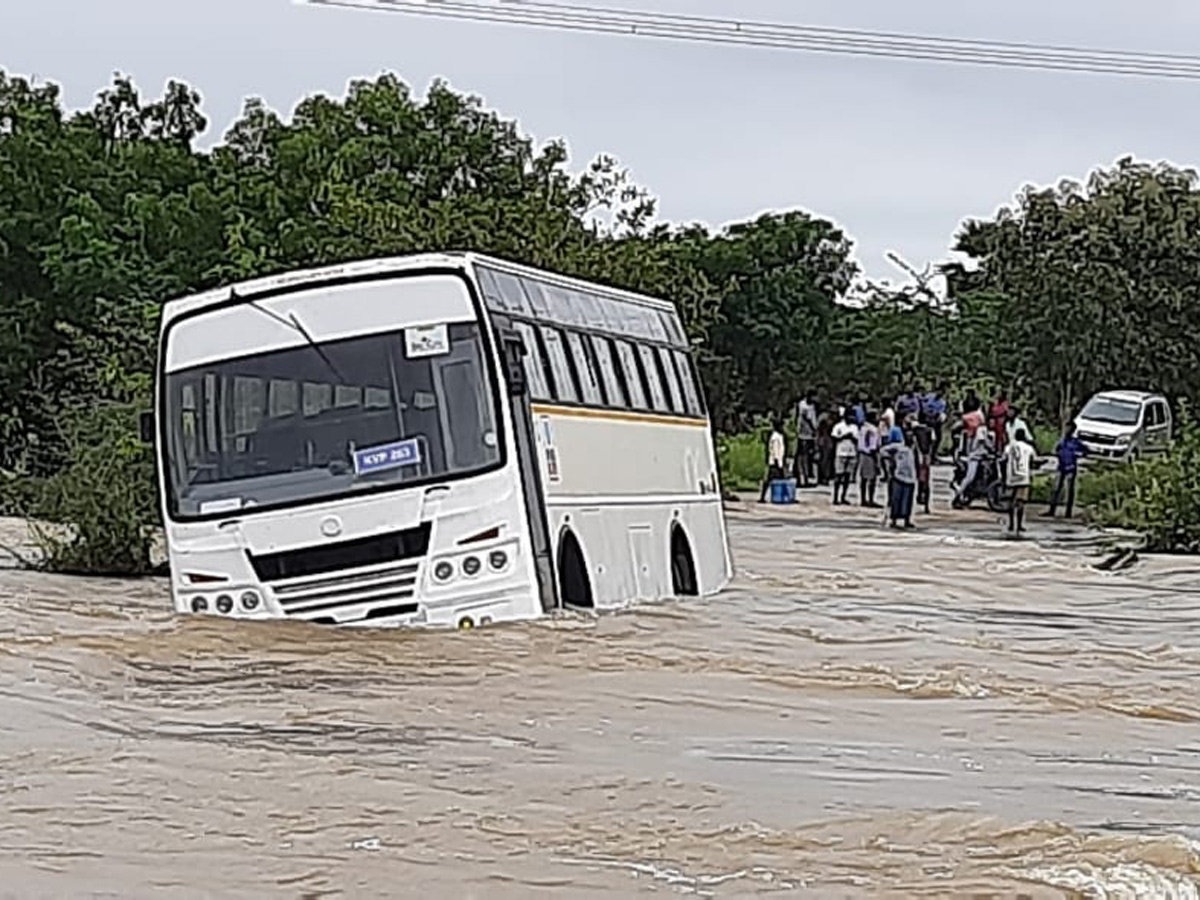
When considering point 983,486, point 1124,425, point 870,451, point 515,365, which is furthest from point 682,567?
point 1124,425

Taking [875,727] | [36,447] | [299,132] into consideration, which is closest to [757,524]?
[36,447]

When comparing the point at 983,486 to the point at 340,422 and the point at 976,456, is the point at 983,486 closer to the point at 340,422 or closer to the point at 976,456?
the point at 976,456

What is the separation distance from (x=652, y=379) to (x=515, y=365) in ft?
17.6

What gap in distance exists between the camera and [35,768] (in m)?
10.6

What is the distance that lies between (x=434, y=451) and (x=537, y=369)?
1584mm

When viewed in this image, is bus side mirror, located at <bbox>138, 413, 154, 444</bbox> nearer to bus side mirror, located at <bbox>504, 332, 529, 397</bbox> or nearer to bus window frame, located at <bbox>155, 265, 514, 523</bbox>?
bus window frame, located at <bbox>155, 265, 514, 523</bbox>

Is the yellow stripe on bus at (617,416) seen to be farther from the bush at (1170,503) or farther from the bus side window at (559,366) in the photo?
the bush at (1170,503)

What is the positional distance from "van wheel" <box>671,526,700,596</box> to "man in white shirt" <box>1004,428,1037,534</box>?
12406 millimetres

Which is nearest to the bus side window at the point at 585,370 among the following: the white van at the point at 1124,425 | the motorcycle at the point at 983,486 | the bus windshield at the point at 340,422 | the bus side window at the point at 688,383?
the bus windshield at the point at 340,422

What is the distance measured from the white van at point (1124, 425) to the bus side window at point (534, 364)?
97.8 ft

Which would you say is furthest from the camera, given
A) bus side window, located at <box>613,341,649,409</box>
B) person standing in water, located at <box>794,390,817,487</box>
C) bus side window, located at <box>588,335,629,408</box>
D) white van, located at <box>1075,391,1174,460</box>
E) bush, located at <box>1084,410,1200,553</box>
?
white van, located at <box>1075,391,1174,460</box>

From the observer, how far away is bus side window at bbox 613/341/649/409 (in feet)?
65.7

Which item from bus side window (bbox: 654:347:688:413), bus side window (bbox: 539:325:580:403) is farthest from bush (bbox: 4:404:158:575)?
bus side window (bbox: 539:325:580:403)

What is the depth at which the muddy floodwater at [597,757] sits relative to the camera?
321 inches
